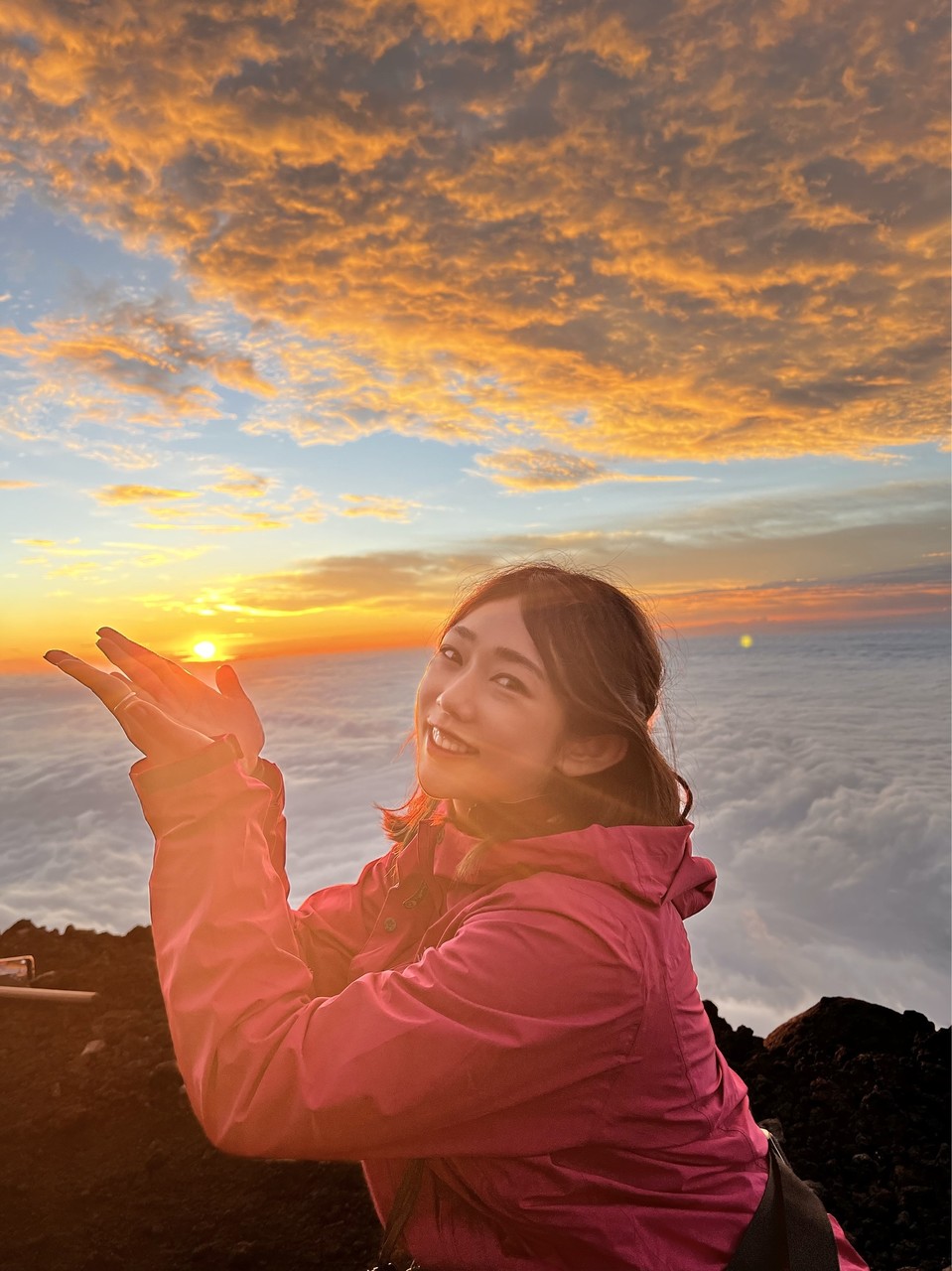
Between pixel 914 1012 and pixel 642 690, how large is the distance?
168 inches

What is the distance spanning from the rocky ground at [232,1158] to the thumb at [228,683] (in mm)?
2642

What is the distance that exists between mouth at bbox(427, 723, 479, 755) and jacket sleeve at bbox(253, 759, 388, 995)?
654 millimetres

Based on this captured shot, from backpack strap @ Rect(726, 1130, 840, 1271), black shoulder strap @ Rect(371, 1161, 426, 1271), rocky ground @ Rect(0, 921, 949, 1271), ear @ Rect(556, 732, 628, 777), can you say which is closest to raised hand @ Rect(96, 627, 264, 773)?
ear @ Rect(556, 732, 628, 777)

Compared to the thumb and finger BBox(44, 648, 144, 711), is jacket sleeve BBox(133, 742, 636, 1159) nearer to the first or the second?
finger BBox(44, 648, 144, 711)

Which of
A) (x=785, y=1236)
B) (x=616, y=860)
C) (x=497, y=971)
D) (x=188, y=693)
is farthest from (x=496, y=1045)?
(x=188, y=693)

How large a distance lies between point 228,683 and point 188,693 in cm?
18

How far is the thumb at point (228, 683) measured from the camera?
A: 239cm

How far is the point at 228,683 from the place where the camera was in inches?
94.3

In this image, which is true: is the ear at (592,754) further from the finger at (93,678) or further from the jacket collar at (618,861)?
the finger at (93,678)

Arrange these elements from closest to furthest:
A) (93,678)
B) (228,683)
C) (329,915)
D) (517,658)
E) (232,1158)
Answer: (93,678)
(517,658)
(228,683)
(329,915)
(232,1158)

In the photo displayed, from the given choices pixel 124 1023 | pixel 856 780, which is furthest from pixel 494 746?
pixel 856 780

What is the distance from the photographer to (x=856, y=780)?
3803cm

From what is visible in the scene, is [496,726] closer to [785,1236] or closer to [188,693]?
[188,693]

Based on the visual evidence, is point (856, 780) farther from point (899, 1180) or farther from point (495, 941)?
point (495, 941)
